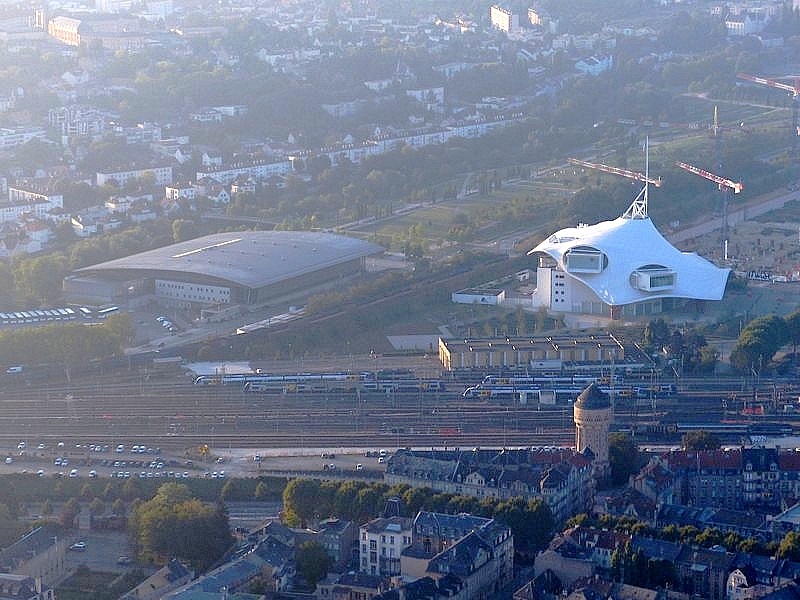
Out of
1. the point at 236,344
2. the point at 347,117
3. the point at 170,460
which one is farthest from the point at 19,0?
the point at 170,460

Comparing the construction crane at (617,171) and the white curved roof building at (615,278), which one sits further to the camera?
the construction crane at (617,171)

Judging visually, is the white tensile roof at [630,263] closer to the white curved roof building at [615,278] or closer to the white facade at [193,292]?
the white curved roof building at [615,278]

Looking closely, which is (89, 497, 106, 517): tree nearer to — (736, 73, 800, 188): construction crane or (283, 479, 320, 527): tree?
(283, 479, 320, 527): tree

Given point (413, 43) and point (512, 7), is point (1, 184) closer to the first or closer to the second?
point (413, 43)

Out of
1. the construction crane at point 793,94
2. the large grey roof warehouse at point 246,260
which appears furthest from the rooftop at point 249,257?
the construction crane at point 793,94

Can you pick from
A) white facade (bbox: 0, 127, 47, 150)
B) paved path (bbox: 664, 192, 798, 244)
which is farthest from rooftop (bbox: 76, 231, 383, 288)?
white facade (bbox: 0, 127, 47, 150)

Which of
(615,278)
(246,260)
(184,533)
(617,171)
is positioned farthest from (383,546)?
(617,171)
